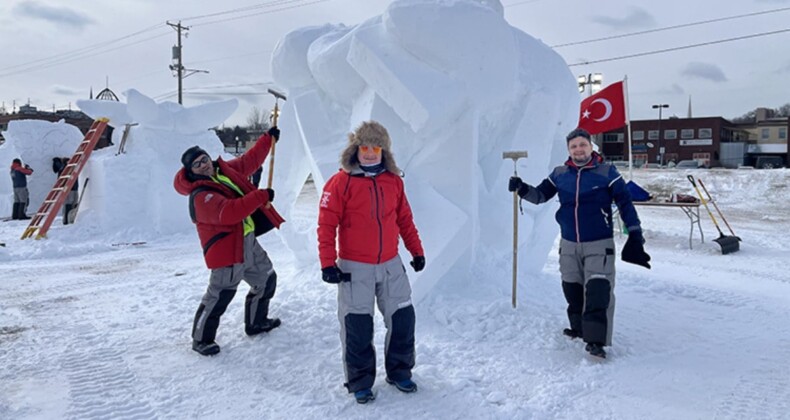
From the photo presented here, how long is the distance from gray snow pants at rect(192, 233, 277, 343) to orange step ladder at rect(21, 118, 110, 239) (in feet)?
26.5

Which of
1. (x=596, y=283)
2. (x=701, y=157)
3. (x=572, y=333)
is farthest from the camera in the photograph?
(x=701, y=157)

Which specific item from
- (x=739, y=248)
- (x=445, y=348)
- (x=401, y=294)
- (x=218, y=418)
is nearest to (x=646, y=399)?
(x=445, y=348)

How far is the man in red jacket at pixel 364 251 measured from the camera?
3.06m

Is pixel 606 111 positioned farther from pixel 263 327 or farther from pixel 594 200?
pixel 263 327

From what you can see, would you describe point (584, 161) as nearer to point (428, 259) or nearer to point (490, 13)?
point (428, 259)

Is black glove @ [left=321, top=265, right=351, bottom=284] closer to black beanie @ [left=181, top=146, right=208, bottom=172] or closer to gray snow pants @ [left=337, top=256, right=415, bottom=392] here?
gray snow pants @ [left=337, top=256, right=415, bottom=392]

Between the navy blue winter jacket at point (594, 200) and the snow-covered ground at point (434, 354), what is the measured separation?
2.85 ft

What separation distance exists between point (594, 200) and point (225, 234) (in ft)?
8.72

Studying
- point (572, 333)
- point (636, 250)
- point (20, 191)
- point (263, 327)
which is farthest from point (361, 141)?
point (20, 191)

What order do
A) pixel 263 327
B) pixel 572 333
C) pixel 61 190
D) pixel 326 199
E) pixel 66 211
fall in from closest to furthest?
1. pixel 326 199
2. pixel 572 333
3. pixel 263 327
4. pixel 61 190
5. pixel 66 211

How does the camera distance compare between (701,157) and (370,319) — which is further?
(701,157)

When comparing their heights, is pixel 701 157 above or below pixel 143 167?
above

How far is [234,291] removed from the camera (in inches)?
154

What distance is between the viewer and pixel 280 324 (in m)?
4.32
